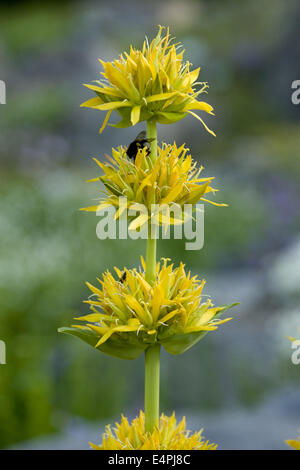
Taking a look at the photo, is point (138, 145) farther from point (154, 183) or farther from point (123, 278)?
point (123, 278)

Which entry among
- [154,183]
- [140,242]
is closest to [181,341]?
[154,183]

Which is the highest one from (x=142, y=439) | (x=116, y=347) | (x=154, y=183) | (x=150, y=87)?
(x=150, y=87)

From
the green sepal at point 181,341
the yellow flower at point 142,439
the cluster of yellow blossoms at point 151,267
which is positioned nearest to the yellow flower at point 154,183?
the cluster of yellow blossoms at point 151,267

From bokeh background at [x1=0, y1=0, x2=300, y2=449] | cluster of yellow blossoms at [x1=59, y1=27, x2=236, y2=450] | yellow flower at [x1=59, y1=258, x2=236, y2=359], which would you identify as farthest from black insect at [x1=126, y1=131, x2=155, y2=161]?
bokeh background at [x1=0, y1=0, x2=300, y2=449]

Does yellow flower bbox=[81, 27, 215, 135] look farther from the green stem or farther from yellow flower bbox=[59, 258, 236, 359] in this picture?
yellow flower bbox=[59, 258, 236, 359]
